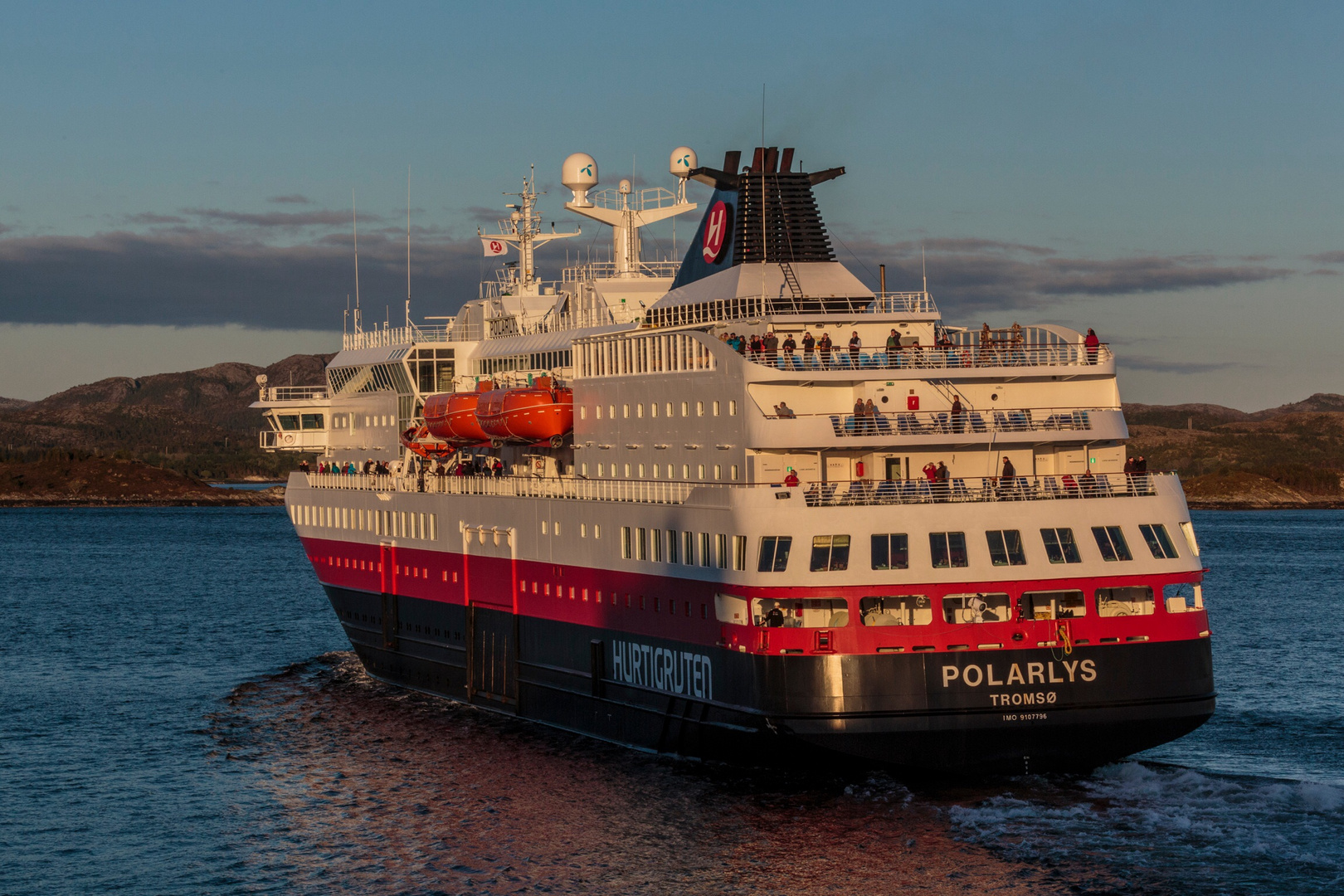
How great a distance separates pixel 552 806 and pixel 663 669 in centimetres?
381

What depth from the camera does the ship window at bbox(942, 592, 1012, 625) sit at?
28.8m

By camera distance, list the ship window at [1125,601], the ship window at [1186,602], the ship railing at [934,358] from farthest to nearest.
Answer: the ship railing at [934,358] < the ship window at [1125,601] < the ship window at [1186,602]

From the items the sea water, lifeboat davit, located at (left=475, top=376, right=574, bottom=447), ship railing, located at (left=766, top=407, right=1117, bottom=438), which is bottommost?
the sea water

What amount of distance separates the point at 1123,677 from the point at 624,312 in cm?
1890

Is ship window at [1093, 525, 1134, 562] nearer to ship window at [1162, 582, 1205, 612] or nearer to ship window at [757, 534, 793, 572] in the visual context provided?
ship window at [1162, 582, 1205, 612]

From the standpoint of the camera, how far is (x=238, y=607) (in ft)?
241

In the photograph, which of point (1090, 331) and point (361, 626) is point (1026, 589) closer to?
point (1090, 331)

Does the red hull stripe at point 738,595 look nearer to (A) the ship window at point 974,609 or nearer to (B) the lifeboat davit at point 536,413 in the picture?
(A) the ship window at point 974,609

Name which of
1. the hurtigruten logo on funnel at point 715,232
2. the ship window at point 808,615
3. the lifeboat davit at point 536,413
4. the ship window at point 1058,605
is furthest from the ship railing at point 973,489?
the lifeboat davit at point 536,413

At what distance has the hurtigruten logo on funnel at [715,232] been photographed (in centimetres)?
3688

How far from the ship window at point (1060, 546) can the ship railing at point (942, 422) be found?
272 cm

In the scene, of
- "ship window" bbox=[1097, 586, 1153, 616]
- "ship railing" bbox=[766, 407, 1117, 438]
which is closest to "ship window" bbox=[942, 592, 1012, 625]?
"ship window" bbox=[1097, 586, 1153, 616]

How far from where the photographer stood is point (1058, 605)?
29.2 m

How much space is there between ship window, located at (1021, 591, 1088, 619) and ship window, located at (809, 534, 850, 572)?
3.58m
